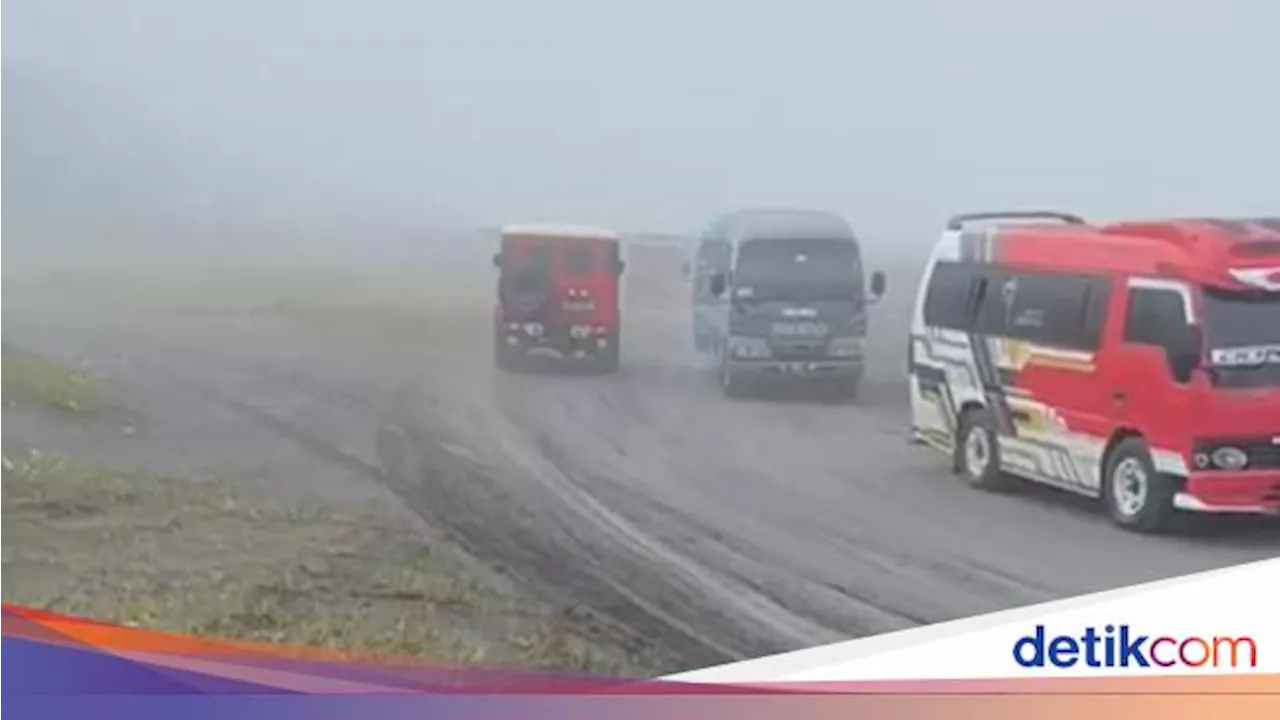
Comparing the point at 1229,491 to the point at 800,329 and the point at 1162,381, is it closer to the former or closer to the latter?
the point at 1162,381

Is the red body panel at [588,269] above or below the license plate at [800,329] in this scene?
above

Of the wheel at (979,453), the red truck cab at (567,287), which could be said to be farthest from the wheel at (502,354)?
the wheel at (979,453)

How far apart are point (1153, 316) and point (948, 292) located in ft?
0.99

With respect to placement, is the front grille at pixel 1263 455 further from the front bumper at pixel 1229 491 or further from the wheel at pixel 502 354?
the wheel at pixel 502 354

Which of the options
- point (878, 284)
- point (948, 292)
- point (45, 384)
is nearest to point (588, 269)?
point (878, 284)

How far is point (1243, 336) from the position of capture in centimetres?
229

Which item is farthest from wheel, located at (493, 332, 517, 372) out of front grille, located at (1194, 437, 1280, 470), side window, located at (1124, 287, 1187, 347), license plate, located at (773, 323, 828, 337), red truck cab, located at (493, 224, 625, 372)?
front grille, located at (1194, 437, 1280, 470)

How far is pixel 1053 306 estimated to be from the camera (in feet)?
7.91

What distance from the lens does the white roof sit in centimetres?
245

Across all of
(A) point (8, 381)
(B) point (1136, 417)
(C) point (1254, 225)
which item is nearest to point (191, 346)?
(A) point (8, 381)

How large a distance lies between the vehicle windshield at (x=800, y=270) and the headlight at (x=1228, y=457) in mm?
551

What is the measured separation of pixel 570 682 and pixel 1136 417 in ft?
2.95

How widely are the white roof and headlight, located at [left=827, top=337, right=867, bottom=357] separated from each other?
0.36 metres

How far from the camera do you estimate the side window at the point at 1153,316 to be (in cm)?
230
